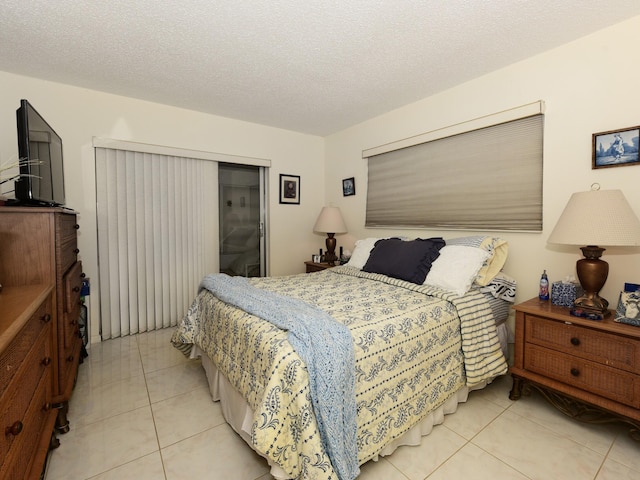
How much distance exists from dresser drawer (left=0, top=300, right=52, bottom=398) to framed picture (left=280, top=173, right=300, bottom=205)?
2.85 metres

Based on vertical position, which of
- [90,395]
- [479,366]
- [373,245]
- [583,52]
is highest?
[583,52]

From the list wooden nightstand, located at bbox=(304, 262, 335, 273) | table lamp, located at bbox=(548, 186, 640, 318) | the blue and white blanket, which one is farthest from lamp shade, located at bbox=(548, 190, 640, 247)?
wooden nightstand, located at bbox=(304, 262, 335, 273)

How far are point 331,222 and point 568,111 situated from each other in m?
2.35

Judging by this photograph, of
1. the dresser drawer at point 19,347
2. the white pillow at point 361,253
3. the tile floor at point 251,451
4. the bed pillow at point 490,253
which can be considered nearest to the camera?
the dresser drawer at point 19,347

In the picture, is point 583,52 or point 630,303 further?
point 583,52

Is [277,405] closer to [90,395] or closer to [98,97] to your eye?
[90,395]

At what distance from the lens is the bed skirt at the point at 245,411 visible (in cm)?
157

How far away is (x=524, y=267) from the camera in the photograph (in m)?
2.41

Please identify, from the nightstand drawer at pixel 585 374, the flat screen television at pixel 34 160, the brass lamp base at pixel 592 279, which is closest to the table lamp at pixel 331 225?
the nightstand drawer at pixel 585 374

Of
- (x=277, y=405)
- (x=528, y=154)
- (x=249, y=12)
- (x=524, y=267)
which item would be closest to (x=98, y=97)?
(x=249, y=12)

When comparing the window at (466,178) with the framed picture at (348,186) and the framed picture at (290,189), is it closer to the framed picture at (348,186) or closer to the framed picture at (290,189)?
the framed picture at (348,186)

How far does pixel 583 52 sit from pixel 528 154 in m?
0.68

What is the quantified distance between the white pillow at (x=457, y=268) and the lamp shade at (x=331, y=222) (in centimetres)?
157

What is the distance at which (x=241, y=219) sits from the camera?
391 centimetres
